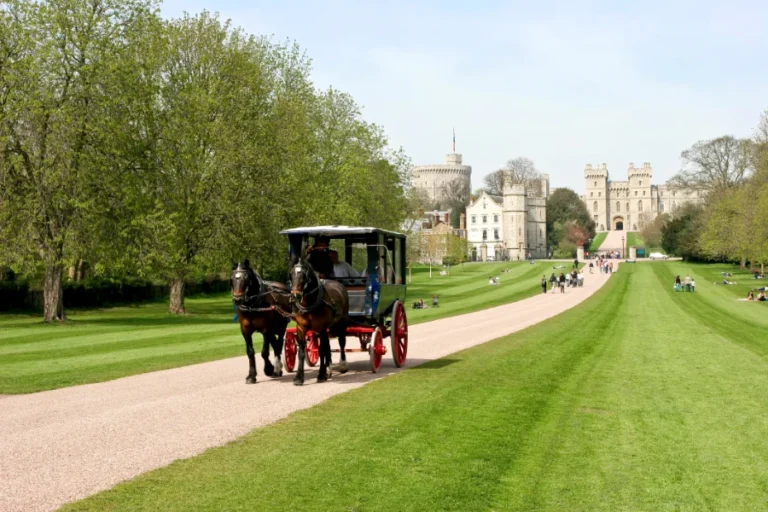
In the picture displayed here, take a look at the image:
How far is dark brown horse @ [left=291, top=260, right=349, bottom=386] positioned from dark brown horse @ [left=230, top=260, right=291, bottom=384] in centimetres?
62

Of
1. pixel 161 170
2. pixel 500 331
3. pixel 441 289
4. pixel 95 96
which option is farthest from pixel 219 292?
pixel 500 331

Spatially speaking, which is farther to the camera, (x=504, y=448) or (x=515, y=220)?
(x=515, y=220)

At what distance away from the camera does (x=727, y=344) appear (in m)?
27.9

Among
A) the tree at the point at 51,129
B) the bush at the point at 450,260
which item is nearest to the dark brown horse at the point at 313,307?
the tree at the point at 51,129

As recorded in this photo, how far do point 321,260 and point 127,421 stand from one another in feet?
21.4

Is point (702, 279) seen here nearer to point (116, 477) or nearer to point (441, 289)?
point (441, 289)

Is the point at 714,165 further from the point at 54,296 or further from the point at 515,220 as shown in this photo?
the point at 54,296

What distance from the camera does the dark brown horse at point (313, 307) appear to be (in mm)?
15453

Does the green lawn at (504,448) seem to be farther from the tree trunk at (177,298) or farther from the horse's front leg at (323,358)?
the tree trunk at (177,298)

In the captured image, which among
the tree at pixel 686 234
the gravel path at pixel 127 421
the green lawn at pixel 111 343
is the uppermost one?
the tree at pixel 686 234

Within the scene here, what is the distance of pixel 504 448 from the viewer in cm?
1076

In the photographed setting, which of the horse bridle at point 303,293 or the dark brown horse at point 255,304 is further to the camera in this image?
the dark brown horse at point 255,304

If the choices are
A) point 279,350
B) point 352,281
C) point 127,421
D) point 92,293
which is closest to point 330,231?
point 352,281

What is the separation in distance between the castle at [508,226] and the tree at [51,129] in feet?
455
